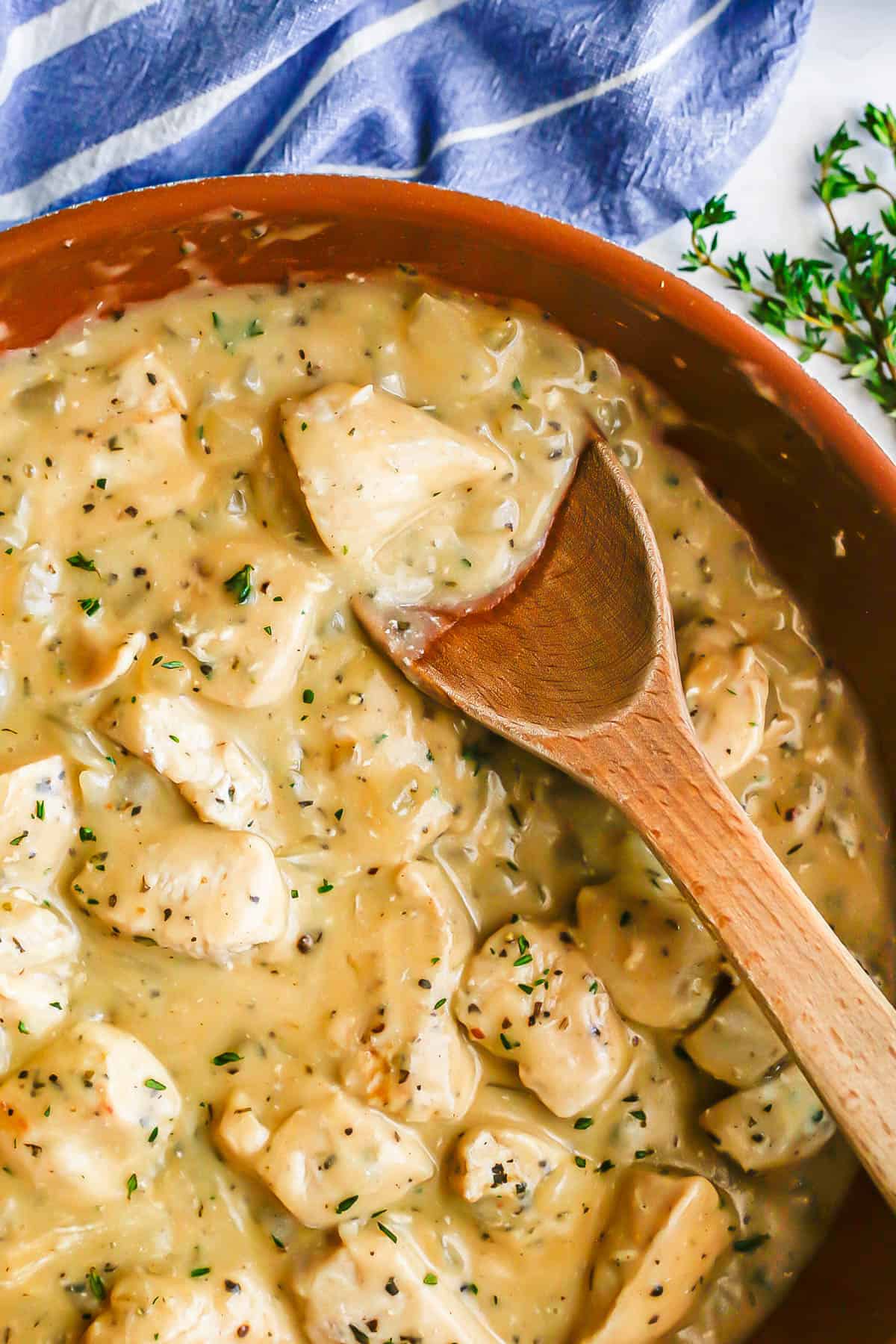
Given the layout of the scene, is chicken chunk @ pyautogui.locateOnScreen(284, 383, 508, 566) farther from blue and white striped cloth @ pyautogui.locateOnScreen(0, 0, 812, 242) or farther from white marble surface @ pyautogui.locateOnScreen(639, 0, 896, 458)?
white marble surface @ pyautogui.locateOnScreen(639, 0, 896, 458)

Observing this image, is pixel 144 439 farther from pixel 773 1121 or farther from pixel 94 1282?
pixel 773 1121

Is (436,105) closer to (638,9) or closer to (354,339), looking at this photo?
(638,9)

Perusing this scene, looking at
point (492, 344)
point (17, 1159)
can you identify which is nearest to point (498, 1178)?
point (17, 1159)

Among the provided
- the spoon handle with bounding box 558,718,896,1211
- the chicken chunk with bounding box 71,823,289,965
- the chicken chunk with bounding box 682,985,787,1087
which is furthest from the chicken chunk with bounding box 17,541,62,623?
the chicken chunk with bounding box 682,985,787,1087

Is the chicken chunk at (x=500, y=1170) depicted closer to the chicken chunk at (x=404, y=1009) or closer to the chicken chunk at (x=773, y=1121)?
the chicken chunk at (x=404, y=1009)

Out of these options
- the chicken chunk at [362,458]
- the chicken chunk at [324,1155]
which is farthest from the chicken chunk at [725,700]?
the chicken chunk at [324,1155]

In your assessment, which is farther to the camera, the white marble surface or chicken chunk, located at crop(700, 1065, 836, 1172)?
the white marble surface
